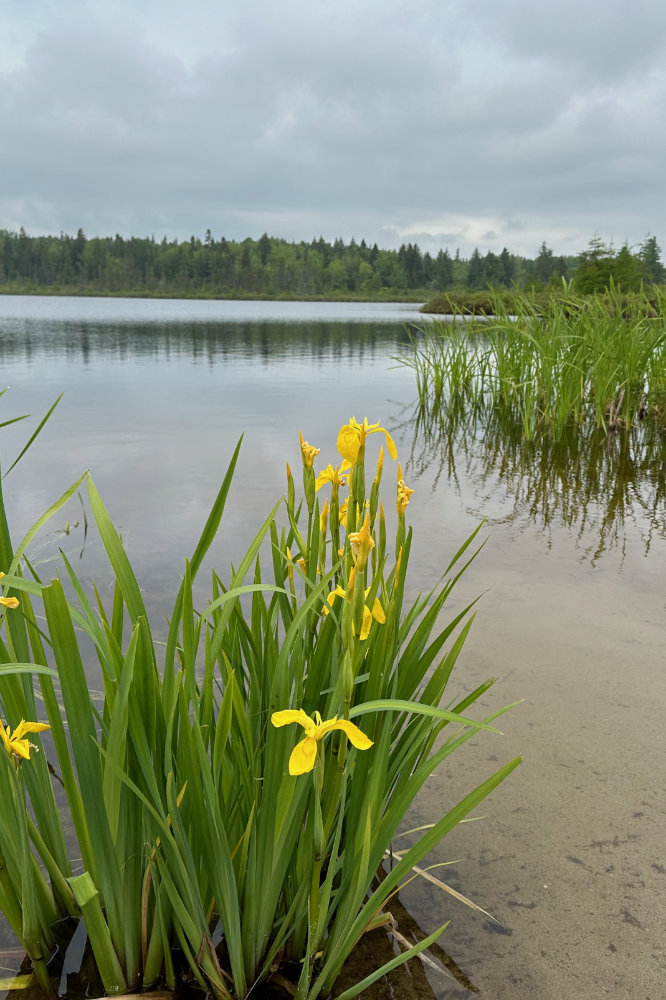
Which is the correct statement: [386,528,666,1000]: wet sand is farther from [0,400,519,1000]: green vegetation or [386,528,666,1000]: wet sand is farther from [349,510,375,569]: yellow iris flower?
[349,510,375,569]: yellow iris flower

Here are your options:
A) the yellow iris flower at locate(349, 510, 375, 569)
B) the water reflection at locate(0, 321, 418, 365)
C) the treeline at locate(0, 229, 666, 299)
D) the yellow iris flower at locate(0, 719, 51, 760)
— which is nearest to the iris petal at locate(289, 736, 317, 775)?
the yellow iris flower at locate(349, 510, 375, 569)

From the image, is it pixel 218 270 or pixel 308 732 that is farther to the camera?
pixel 218 270

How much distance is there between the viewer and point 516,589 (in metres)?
2.73

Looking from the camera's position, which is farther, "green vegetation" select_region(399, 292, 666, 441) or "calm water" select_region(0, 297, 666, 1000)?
"green vegetation" select_region(399, 292, 666, 441)

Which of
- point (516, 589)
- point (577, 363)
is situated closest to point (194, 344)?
point (577, 363)

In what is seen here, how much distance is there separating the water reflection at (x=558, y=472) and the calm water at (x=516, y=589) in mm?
23

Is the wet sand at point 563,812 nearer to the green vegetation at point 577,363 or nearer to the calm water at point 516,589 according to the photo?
the calm water at point 516,589

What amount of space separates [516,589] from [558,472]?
7.16 feet

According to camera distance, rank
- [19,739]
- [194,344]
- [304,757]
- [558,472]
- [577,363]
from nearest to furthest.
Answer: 1. [304,757]
2. [19,739]
3. [558,472]
4. [577,363]
5. [194,344]

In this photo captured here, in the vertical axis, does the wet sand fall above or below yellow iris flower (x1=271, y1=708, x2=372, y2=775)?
below

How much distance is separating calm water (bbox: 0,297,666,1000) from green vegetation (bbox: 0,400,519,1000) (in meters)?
0.36

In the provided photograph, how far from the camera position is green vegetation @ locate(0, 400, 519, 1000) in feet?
2.83

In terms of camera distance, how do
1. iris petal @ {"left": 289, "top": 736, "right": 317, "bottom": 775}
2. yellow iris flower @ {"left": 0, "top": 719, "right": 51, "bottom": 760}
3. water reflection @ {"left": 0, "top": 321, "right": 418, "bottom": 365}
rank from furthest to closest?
water reflection @ {"left": 0, "top": 321, "right": 418, "bottom": 365} → yellow iris flower @ {"left": 0, "top": 719, "right": 51, "bottom": 760} → iris petal @ {"left": 289, "top": 736, "right": 317, "bottom": 775}

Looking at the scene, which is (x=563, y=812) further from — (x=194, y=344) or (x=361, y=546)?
(x=194, y=344)
